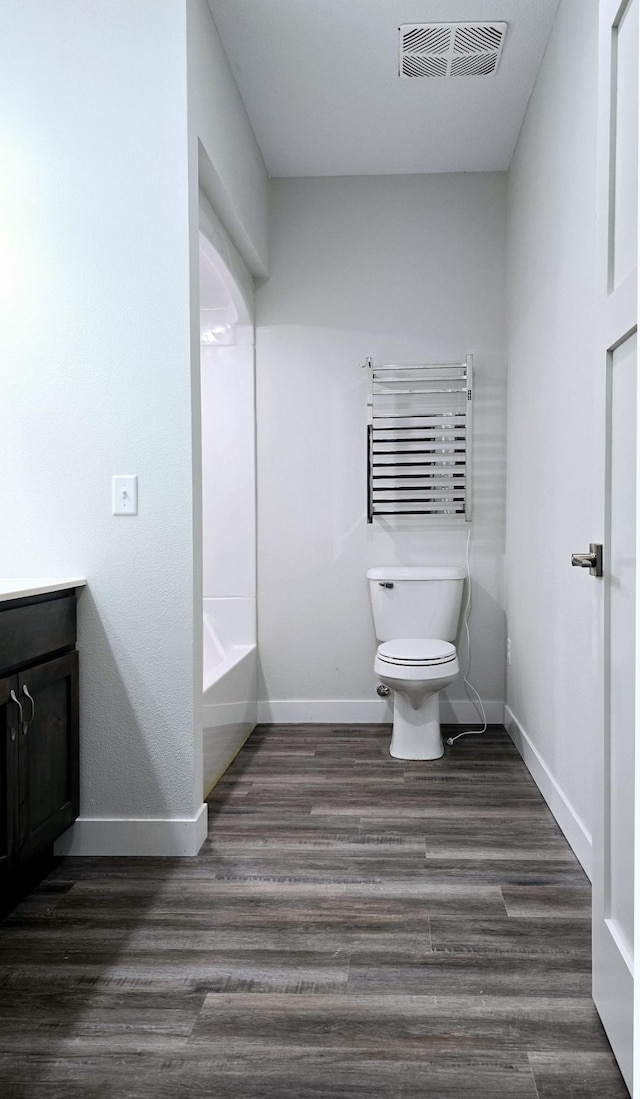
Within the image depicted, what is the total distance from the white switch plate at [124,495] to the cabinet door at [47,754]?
1.46 ft

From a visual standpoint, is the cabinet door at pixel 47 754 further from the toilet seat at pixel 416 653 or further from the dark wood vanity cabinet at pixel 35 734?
the toilet seat at pixel 416 653

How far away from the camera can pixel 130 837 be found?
249cm

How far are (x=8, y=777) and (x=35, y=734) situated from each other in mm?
184

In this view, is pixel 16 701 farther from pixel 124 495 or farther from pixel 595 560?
pixel 595 560

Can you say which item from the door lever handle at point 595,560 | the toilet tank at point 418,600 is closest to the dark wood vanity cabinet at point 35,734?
the door lever handle at point 595,560

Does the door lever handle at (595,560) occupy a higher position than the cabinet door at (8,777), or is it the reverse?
the door lever handle at (595,560)

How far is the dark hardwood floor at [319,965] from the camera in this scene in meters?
1.47

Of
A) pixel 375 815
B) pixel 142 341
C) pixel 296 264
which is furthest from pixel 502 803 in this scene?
pixel 296 264

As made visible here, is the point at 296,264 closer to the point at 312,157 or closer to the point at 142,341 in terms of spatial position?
the point at 312,157

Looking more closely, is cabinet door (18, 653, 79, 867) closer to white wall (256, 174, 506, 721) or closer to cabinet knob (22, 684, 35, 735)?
cabinet knob (22, 684, 35, 735)

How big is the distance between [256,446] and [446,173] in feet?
5.17

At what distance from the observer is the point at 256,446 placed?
4.09 m

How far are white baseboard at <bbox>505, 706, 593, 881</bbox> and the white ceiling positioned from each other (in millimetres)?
2522

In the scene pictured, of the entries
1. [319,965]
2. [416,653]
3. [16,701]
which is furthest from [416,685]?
[16,701]
